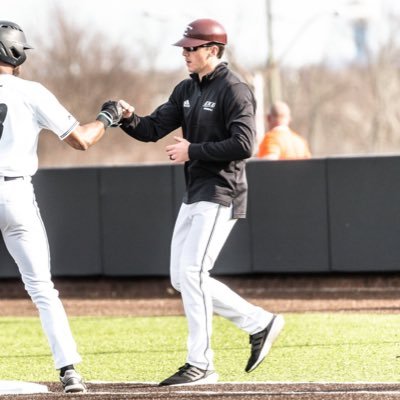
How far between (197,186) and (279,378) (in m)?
1.20

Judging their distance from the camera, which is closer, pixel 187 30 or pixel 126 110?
pixel 187 30

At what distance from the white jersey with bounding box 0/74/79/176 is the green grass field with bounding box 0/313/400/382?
1528 millimetres

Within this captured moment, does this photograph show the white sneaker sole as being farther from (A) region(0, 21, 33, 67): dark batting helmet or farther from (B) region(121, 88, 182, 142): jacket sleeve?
(A) region(0, 21, 33, 67): dark batting helmet

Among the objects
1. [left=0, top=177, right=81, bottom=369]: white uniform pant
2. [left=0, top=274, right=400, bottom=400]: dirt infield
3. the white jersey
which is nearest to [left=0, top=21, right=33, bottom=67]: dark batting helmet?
the white jersey

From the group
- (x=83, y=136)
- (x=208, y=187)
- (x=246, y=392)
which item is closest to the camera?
(x=246, y=392)

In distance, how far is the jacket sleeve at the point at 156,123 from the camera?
277 inches

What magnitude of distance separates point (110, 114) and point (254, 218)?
635 cm

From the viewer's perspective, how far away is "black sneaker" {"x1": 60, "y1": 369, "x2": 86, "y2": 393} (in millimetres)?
6261

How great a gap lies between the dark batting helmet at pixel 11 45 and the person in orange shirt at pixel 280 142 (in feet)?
21.1

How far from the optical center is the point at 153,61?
51.8m

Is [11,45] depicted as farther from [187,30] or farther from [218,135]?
[218,135]

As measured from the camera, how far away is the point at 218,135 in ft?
21.8

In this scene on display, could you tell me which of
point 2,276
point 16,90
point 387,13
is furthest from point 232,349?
point 387,13

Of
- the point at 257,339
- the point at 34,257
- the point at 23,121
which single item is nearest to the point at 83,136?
the point at 23,121
